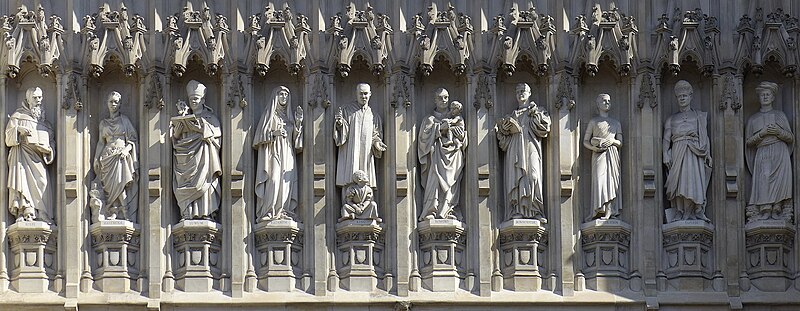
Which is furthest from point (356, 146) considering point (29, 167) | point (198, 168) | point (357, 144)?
point (29, 167)

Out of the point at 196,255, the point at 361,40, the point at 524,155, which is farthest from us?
the point at 361,40

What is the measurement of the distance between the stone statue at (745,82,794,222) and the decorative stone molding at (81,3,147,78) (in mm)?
7554

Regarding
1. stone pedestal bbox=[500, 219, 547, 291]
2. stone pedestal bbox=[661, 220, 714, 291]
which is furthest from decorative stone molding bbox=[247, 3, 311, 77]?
stone pedestal bbox=[661, 220, 714, 291]

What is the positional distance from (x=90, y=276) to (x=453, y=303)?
4416 mm

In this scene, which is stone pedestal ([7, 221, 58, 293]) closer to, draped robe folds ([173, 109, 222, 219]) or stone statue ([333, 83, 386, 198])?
draped robe folds ([173, 109, 222, 219])

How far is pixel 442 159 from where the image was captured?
35.7 meters

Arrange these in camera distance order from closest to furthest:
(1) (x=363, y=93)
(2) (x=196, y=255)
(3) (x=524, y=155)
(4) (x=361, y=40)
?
(2) (x=196, y=255) → (3) (x=524, y=155) → (1) (x=363, y=93) → (4) (x=361, y=40)

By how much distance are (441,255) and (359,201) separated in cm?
119

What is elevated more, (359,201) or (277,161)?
(277,161)

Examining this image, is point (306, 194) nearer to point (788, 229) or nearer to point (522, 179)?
point (522, 179)

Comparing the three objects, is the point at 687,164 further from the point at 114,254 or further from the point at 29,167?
the point at 29,167

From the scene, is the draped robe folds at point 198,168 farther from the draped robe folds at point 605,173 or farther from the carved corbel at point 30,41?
the draped robe folds at point 605,173

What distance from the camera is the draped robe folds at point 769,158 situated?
3572cm

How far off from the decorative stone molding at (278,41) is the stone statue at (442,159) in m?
1.77
